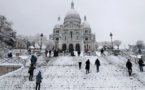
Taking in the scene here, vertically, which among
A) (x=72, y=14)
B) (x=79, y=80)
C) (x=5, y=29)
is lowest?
(x=79, y=80)

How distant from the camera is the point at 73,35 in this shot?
69.4 m

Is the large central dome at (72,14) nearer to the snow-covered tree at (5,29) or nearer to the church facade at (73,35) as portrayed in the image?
the church facade at (73,35)

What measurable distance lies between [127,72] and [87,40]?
2346 inches

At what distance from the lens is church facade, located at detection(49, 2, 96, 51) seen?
221 feet

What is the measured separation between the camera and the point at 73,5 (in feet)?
291

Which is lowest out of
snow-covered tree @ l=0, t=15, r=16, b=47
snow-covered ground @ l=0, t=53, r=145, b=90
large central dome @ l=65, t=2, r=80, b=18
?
snow-covered ground @ l=0, t=53, r=145, b=90

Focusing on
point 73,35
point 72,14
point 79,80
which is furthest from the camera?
point 72,14

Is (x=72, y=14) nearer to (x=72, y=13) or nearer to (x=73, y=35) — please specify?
(x=72, y=13)

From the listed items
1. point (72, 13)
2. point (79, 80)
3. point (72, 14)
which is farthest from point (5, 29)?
point (72, 13)

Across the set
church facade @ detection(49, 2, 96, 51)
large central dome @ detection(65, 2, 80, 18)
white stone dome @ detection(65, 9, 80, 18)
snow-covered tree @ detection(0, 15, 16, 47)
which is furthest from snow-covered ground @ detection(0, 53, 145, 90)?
white stone dome @ detection(65, 9, 80, 18)

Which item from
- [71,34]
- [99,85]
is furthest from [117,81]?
[71,34]

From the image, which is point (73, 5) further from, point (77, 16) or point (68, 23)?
point (68, 23)

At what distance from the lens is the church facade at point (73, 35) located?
6738 centimetres

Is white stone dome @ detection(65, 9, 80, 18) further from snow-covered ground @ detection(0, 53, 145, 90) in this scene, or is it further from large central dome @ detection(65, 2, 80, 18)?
snow-covered ground @ detection(0, 53, 145, 90)
